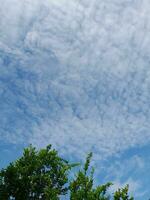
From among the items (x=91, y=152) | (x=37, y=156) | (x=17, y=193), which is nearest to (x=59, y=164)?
(x=37, y=156)

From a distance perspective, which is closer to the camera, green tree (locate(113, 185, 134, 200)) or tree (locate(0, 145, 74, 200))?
green tree (locate(113, 185, 134, 200))

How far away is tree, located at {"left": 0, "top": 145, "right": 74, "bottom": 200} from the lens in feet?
86.3

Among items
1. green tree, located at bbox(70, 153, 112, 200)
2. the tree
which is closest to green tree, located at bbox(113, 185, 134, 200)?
green tree, located at bbox(70, 153, 112, 200)

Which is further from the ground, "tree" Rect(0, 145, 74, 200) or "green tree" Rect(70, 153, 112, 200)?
"tree" Rect(0, 145, 74, 200)

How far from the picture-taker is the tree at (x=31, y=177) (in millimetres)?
26297

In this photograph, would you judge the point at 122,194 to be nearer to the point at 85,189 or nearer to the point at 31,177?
the point at 85,189

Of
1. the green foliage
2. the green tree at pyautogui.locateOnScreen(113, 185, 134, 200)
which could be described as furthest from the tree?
the green tree at pyautogui.locateOnScreen(113, 185, 134, 200)

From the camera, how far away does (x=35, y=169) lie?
2700 cm

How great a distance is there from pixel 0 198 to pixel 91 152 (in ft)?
32.3

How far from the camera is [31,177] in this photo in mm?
26672

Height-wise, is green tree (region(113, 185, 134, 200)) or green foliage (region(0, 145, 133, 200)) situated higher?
green foliage (region(0, 145, 133, 200))

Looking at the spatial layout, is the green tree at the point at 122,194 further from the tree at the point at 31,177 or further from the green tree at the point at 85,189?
the tree at the point at 31,177

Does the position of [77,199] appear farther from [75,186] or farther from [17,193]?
[17,193]

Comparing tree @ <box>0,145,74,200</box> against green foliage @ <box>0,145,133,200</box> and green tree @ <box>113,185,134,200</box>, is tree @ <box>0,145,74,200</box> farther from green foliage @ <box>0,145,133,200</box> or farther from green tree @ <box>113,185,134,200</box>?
green tree @ <box>113,185,134,200</box>
